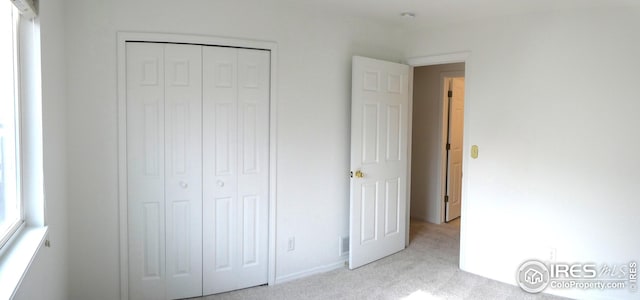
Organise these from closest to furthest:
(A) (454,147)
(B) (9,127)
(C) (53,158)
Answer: (B) (9,127), (C) (53,158), (A) (454,147)

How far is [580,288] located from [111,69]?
3.84 metres

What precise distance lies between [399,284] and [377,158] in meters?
1.14

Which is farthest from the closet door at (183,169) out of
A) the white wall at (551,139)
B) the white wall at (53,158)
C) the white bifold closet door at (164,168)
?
the white wall at (551,139)

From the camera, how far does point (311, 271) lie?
3.47m

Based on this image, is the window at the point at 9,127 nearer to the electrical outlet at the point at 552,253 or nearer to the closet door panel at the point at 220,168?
the closet door panel at the point at 220,168

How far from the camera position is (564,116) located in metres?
3.09

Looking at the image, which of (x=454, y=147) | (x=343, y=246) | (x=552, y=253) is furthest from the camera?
(x=454, y=147)

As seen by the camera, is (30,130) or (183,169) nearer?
(30,130)

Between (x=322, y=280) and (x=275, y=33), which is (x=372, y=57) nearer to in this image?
(x=275, y=33)

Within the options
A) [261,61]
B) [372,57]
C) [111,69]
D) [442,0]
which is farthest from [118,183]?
[442,0]

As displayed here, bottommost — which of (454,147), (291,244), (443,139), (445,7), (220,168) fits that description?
(291,244)

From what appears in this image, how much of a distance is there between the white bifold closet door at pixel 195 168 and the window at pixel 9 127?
34.3 inches

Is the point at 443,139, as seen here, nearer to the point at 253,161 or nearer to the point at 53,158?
the point at 253,161

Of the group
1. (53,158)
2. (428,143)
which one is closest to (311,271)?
(53,158)
